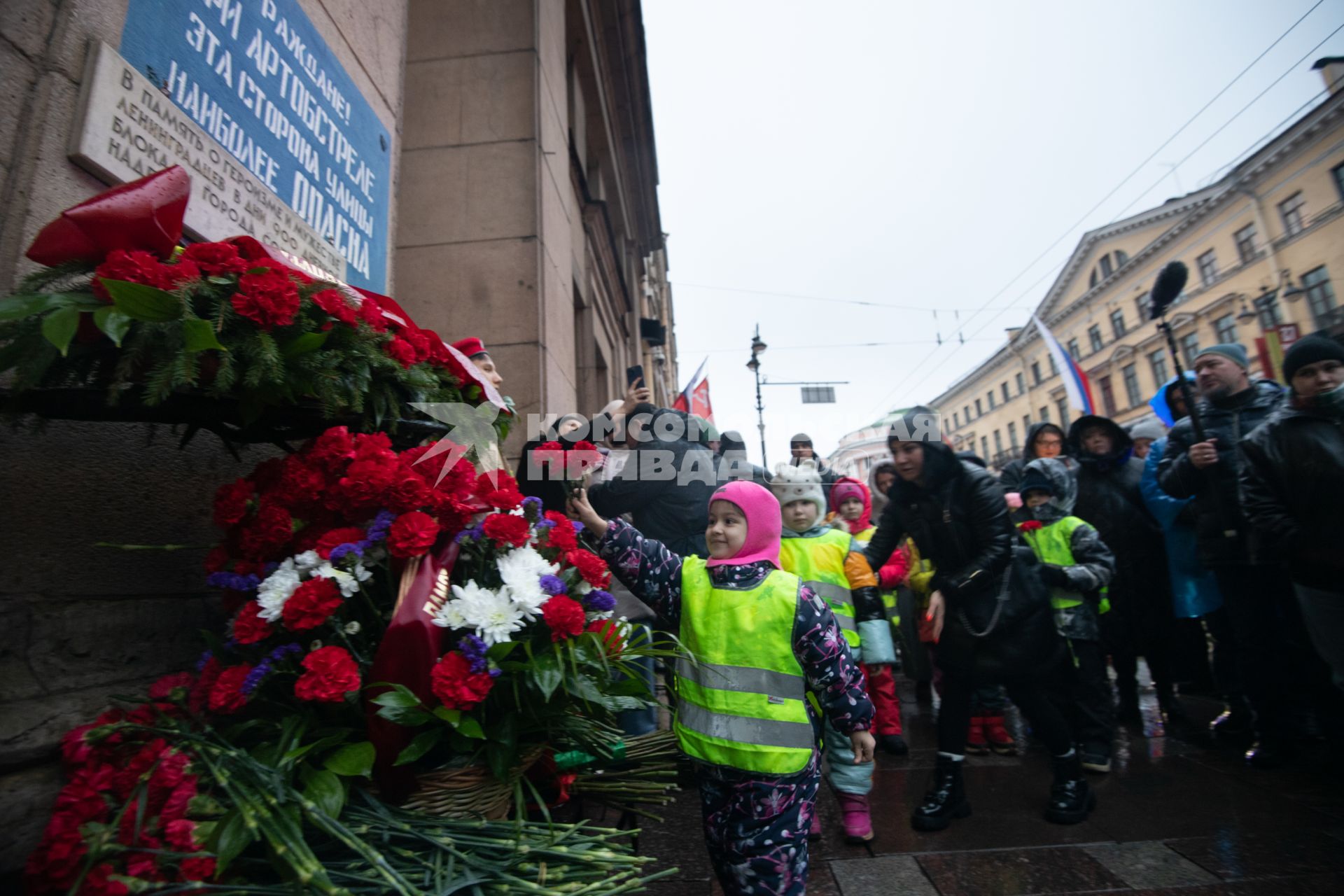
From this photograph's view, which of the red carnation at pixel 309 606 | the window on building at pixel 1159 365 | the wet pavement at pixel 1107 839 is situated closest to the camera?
the red carnation at pixel 309 606

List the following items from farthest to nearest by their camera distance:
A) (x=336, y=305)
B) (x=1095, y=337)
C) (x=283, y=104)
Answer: (x=1095, y=337)
(x=283, y=104)
(x=336, y=305)

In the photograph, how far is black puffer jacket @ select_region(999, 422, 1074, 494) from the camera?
500 centimetres

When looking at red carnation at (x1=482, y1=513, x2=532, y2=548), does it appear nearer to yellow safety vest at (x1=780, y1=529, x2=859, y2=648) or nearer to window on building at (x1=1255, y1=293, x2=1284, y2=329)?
yellow safety vest at (x1=780, y1=529, x2=859, y2=648)

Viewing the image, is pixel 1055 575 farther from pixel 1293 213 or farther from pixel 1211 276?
pixel 1211 276

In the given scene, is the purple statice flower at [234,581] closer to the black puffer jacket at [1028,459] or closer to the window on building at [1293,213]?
the black puffer jacket at [1028,459]

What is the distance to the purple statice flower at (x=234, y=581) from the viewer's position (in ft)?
4.87

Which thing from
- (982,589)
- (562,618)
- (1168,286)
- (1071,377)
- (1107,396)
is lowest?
(982,589)

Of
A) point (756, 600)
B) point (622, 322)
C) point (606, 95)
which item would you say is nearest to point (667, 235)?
point (622, 322)

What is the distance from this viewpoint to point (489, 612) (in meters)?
1.45

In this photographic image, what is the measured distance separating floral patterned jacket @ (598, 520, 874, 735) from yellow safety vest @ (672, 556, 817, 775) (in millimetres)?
40

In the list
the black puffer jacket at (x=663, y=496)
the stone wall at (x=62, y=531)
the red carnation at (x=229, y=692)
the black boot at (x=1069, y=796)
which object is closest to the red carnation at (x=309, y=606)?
the red carnation at (x=229, y=692)

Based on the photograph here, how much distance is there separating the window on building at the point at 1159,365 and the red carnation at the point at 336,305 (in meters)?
40.8

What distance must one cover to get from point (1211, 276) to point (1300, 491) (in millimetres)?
34844

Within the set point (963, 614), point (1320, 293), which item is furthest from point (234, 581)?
point (1320, 293)
